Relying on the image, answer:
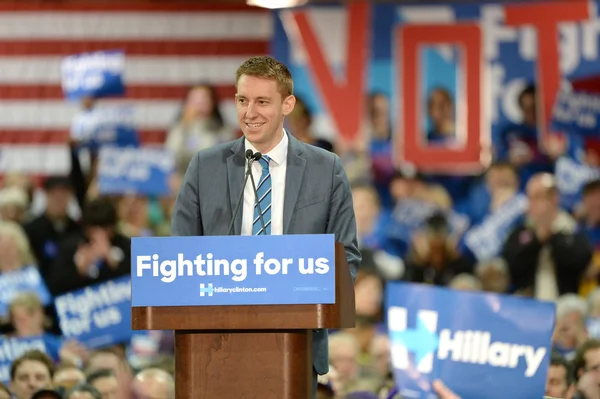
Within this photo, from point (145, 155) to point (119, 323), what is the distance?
2340mm

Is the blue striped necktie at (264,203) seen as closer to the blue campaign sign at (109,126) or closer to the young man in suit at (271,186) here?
the young man in suit at (271,186)

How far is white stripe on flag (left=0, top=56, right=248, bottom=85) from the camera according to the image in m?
11.1

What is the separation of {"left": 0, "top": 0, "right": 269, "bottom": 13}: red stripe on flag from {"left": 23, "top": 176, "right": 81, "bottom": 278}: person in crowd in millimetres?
2894

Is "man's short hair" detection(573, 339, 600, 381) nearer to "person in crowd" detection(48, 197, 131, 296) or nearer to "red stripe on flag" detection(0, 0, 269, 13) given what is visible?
"person in crowd" detection(48, 197, 131, 296)

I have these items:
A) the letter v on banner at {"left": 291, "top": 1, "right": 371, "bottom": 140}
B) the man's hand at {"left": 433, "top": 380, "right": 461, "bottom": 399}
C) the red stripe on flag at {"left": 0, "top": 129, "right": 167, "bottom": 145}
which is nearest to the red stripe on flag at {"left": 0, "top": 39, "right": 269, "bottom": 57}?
the letter v on banner at {"left": 291, "top": 1, "right": 371, "bottom": 140}

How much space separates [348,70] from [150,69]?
1.85m

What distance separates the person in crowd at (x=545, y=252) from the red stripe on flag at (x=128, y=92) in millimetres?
4044

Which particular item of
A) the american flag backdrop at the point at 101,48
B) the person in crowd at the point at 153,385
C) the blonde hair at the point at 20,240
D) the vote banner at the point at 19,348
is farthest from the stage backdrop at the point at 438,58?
the person in crowd at the point at 153,385

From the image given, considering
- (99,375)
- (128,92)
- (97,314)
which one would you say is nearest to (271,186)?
(99,375)

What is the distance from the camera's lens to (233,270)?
11.0ft

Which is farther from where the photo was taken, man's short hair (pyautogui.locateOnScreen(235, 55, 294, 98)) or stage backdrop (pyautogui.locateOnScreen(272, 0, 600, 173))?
stage backdrop (pyautogui.locateOnScreen(272, 0, 600, 173))

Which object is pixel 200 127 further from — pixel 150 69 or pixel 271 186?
pixel 271 186

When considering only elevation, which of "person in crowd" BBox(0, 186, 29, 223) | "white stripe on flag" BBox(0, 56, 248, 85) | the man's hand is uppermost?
"white stripe on flag" BBox(0, 56, 248, 85)

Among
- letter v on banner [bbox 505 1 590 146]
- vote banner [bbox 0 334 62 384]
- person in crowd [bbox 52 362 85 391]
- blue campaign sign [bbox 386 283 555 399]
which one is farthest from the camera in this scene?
letter v on banner [bbox 505 1 590 146]
